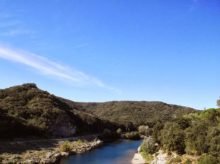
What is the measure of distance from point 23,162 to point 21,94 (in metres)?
79.6

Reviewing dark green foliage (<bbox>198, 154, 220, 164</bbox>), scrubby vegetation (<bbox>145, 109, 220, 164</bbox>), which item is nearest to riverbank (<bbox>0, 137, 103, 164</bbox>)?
scrubby vegetation (<bbox>145, 109, 220, 164</bbox>)

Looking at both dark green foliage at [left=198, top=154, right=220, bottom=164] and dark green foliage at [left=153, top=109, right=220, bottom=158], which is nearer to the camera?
dark green foliage at [left=198, top=154, right=220, bottom=164]

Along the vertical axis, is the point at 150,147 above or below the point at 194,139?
below

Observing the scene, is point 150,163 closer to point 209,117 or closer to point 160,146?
point 160,146

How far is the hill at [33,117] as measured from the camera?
10956 centimetres

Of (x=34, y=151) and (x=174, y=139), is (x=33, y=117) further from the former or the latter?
(x=174, y=139)

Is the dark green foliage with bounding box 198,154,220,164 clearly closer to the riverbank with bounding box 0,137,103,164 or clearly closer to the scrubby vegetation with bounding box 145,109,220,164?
the scrubby vegetation with bounding box 145,109,220,164

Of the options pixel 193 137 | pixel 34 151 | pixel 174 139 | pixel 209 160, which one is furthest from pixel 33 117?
pixel 209 160

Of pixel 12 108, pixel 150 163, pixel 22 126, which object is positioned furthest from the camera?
pixel 12 108

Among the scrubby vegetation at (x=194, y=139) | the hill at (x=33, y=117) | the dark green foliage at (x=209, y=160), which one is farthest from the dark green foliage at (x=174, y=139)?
the hill at (x=33, y=117)

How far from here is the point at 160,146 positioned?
278 feet

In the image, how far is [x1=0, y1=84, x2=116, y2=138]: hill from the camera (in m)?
110

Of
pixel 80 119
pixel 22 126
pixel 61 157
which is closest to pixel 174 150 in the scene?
pixel 61 157

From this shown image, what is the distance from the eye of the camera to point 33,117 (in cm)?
12756
